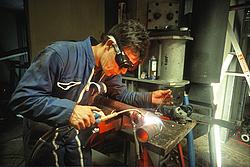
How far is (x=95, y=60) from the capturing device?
3.51ft

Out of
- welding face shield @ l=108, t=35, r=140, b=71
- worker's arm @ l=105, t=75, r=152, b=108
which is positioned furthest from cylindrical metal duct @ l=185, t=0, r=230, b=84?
welding face shield @ l=108, t=35, r=140, b=71

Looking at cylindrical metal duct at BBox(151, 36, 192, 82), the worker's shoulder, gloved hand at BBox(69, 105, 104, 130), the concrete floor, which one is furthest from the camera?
the concrete floor

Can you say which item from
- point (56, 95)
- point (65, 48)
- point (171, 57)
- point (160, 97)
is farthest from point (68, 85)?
point (171, 57)

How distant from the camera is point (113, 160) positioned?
217 cm

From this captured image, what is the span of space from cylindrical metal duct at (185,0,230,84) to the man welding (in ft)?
4.29

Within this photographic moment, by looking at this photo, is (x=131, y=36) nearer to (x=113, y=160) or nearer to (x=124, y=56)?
(x=124, y=56)

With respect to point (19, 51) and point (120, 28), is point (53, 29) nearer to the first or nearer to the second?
point (120, 28)

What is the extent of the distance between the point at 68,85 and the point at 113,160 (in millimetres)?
1515

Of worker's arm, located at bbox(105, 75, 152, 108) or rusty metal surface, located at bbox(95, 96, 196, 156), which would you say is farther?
worker's arm, located at bbox(105, 75, 152, 108)

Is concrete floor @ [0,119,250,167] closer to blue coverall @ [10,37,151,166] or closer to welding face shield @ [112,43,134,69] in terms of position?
blue coverall @ [10,37,151,166]

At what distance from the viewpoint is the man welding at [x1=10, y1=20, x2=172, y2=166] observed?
0.80m

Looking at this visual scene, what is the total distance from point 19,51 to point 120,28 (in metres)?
2.63

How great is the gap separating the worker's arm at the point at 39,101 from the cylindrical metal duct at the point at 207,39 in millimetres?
1758

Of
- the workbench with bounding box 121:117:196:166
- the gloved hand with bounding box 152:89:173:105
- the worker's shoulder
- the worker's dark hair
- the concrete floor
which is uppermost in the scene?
the worker's dark hair
